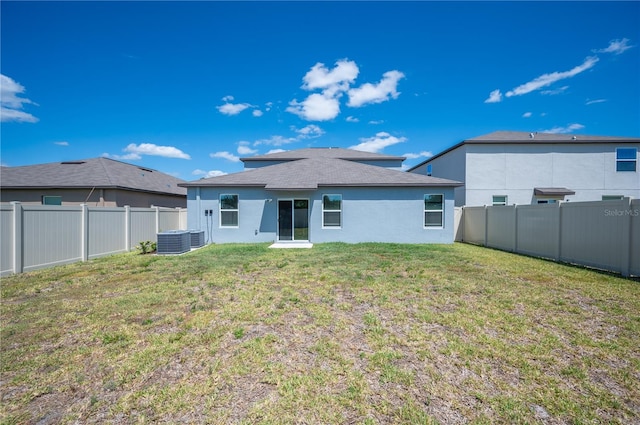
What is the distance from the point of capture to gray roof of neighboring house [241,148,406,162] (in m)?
20.6

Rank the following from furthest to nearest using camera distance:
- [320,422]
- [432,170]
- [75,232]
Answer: [432,170]
[75,232]
[320,422]

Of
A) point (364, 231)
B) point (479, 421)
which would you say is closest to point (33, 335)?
point (479, 421)

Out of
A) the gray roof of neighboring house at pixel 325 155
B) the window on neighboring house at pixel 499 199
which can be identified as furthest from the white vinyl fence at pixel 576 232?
the gray roof of neighboring house at pixel 325 155

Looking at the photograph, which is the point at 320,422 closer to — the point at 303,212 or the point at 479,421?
the point at 479,421

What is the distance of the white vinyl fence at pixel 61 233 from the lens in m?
6.90

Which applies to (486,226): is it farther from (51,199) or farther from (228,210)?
(51,199)

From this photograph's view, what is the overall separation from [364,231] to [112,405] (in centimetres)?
1162

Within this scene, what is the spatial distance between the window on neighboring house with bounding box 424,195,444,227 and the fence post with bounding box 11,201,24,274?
47.7 ft

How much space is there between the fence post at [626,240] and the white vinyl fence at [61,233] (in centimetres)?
1586

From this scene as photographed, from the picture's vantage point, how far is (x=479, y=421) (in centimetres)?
226

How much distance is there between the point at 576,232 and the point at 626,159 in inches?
536

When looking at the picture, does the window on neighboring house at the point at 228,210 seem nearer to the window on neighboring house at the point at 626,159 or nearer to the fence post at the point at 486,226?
the fence post at the point at 486,226

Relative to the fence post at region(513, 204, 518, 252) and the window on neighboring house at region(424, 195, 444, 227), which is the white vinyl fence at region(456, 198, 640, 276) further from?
the window on neighboring house at region(424, 195, 444, 227)

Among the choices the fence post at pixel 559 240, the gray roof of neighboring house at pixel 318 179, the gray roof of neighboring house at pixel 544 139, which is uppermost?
the gray roof of neighboring house at pixel 544 139
